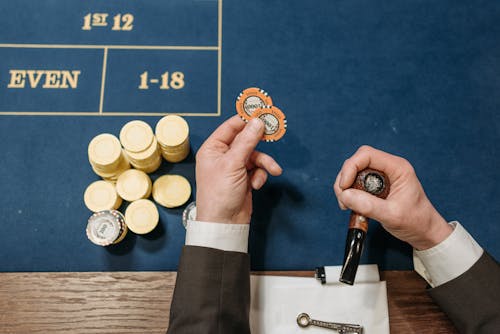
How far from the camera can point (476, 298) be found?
3.67ft

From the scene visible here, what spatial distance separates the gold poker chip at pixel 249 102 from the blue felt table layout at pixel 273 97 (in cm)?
27

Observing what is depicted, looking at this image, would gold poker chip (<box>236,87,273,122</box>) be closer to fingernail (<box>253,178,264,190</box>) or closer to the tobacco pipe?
fingernail (<box>253,178,264,190</box>)

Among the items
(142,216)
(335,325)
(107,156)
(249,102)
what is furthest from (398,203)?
(107,156)

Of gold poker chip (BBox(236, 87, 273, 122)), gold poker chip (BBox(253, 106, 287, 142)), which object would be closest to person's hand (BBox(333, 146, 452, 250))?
gold poker chip (BBox(253, 106, 287, 142))

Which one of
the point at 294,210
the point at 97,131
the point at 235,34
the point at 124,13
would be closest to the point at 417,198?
the point at 294,210

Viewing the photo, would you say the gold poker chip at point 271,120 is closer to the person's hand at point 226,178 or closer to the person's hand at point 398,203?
the person's hand at point 226,178

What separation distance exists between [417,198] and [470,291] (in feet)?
1.01

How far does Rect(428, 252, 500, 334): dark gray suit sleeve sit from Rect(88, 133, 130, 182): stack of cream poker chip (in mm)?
1116

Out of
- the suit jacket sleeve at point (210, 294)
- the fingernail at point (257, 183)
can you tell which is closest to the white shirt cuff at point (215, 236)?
the suit jacket sleeve at point (210, 294)

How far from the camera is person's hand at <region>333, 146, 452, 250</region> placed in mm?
1110

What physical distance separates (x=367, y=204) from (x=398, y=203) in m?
0.10

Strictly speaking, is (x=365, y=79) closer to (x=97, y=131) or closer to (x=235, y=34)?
(x=235, y=34)

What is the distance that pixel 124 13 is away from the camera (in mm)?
1722

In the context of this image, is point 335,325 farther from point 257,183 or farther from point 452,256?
point 257,183
